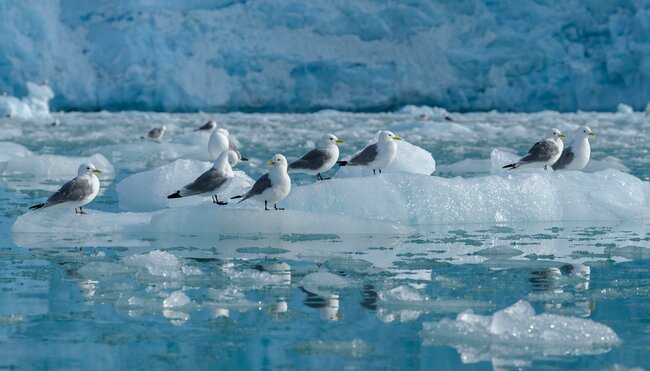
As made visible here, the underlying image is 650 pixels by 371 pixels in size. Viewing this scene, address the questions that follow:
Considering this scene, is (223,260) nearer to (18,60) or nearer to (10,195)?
(10,195)

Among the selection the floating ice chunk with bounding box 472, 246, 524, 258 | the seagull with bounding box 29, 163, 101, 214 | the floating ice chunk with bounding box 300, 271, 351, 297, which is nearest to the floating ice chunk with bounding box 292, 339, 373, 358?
the floating ice chunk with bounding box 300, 271, 351, 297

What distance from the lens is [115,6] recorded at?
30328mm

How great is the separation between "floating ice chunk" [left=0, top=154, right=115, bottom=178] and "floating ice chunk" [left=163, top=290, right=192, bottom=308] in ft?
20.7

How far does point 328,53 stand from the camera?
31.7 meters

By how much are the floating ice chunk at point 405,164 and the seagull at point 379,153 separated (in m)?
0.43

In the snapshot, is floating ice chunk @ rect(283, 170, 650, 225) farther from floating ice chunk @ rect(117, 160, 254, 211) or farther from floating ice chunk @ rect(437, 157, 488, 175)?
floating ice chunk @ rect(437, 157, 488, 175)

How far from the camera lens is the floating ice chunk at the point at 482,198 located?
6180 mm

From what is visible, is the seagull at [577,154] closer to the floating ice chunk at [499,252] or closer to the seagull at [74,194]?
the floating ice chunk at [499,252]

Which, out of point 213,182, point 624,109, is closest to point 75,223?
point 213,182

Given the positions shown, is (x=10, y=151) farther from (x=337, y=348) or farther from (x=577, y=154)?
(x=337, y=348)

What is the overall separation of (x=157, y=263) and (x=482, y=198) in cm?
266

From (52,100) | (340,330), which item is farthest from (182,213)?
(52,100)

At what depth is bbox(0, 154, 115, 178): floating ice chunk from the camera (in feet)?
32.2

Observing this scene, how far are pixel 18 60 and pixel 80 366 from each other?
2735 centimetres
